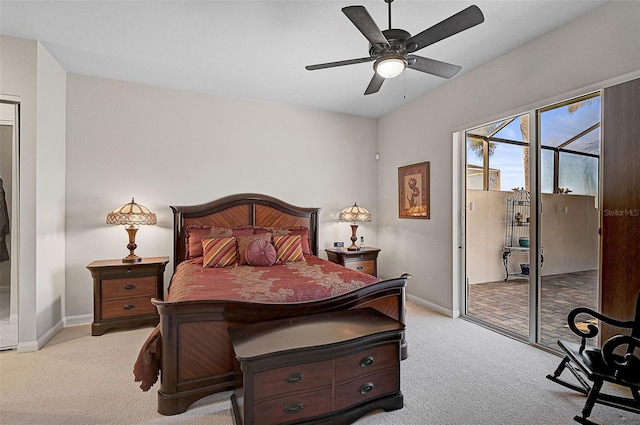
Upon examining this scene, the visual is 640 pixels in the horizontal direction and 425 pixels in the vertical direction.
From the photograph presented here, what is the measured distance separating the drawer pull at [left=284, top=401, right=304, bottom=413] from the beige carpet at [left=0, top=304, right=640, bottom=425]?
48cm

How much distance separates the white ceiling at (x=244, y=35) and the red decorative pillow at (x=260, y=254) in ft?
6.80

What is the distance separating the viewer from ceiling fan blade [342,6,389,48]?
5.95 feet

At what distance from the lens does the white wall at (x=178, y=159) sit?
3.77 m

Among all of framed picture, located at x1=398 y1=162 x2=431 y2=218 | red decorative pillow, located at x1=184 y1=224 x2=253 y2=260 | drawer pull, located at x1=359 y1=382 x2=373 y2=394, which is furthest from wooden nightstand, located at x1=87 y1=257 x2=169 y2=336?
framed picture, located at x1=398 y1=162 x2=431 y2=218

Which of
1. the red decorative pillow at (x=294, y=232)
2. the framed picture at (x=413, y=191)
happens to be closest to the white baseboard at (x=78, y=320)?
the red decorative pillow at (x=294, y=232)

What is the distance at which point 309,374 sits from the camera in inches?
73.6

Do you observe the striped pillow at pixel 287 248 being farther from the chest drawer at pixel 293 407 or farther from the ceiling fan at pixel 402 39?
the ceiling fan at pixel 402 39

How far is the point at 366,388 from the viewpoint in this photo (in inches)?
80.9

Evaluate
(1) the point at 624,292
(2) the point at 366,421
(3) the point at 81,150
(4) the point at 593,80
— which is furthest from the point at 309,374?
(3) the point at 81,150

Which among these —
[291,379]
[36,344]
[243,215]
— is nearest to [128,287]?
[36,344]

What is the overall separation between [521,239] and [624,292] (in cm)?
257

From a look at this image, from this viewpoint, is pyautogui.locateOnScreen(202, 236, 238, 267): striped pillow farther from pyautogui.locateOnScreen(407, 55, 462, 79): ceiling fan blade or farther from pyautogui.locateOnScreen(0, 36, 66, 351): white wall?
pyautogui.locateOnScreen(407, 55, 462, 79): ceiling fan blade

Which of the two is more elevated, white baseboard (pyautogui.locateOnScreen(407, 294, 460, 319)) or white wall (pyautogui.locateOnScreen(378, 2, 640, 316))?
white wall (pyautogui.locateOnScreen(378, 2, 640, 316))

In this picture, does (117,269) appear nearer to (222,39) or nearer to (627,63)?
(222,39)
